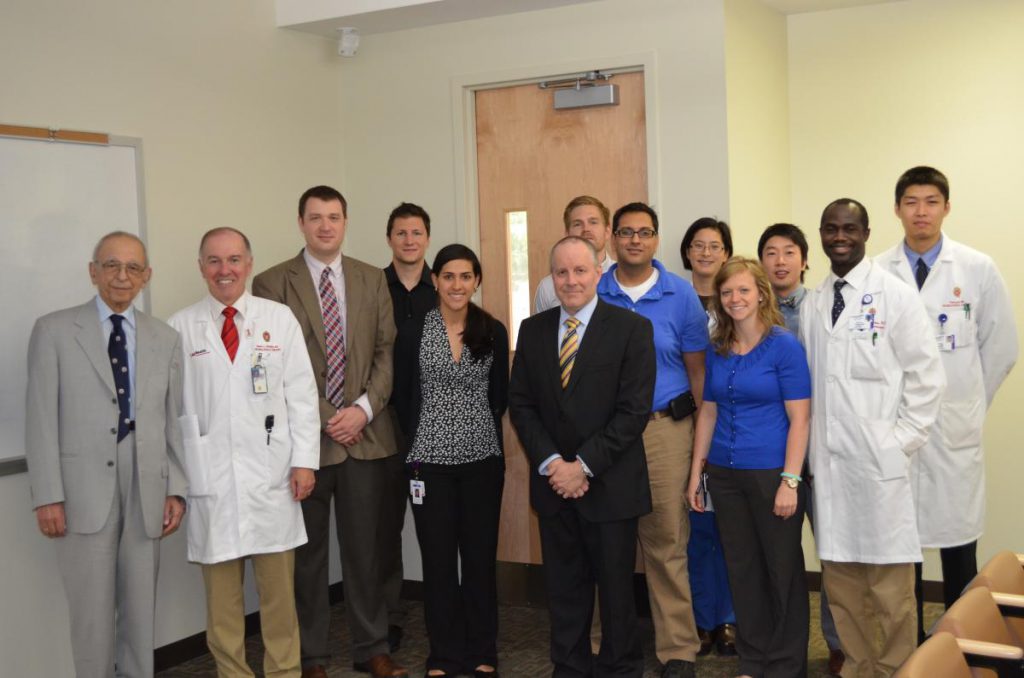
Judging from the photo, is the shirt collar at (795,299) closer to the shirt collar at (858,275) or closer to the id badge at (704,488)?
the shirt collar at (858,275)

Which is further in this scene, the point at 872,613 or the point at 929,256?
the point at 929,256

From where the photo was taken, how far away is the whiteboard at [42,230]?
13.1 feet

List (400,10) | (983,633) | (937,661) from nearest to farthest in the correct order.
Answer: (937,661), (983,633), (400,10)

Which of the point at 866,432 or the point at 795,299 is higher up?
the point at 795,299

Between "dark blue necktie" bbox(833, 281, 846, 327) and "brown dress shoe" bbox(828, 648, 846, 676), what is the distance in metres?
1.39

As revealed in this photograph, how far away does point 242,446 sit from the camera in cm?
393

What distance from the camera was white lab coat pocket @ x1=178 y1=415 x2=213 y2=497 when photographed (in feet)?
12.7

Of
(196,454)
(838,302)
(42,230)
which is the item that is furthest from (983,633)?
(42,230)

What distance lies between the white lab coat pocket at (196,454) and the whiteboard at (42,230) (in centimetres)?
67

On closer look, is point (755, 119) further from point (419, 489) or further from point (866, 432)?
point (419, 489)

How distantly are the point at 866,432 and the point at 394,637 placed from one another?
7.59 ft

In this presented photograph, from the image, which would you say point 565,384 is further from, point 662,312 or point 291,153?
point 291,153

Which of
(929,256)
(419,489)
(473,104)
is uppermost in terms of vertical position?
(473,104)

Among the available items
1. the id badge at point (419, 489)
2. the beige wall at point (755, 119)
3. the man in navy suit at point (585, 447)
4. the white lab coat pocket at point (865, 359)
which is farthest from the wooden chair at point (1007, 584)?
the beige wall at point (755, 119)
